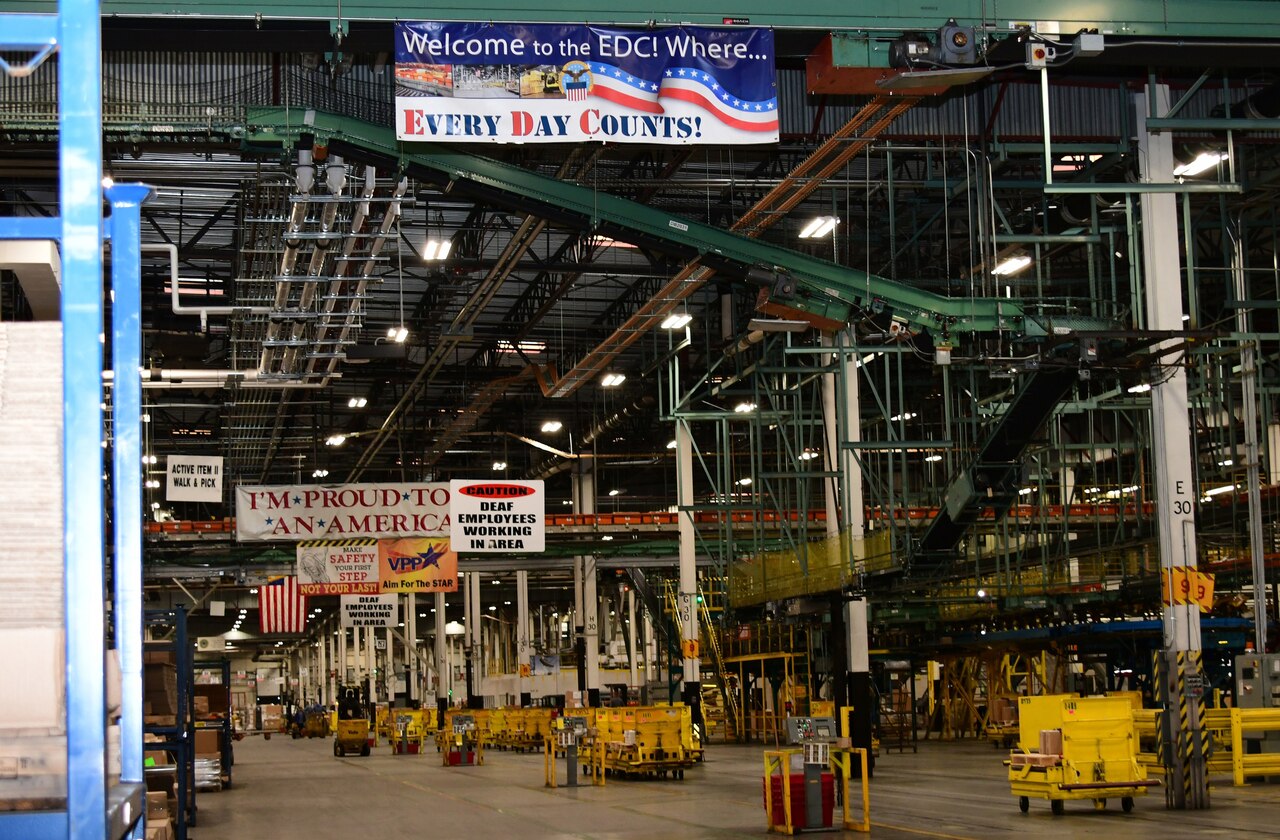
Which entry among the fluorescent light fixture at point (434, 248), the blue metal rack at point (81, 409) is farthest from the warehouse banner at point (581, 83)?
the blue metal rack at point (81, 409)

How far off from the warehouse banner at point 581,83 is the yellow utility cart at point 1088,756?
9.34 m

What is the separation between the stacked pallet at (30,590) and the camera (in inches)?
175

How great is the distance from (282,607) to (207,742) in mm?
8317

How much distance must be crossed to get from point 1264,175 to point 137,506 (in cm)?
2564

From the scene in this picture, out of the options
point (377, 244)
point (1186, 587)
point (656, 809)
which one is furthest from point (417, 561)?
point (1186, 587)

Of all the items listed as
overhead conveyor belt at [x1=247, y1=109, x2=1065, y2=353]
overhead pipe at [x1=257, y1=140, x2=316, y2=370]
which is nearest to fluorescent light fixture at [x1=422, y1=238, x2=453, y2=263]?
overhead pipe at [x1=257, y1=140, x2=316, y2=370]

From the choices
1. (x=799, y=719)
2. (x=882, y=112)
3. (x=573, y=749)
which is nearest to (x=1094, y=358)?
(x=882, y=112)

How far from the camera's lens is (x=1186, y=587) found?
20875 millimetres

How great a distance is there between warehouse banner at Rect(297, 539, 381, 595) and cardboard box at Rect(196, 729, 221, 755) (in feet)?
15.9

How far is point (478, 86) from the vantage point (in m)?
21.1

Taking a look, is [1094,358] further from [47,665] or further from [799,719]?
[47,665]

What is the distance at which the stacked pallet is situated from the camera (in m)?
4.44

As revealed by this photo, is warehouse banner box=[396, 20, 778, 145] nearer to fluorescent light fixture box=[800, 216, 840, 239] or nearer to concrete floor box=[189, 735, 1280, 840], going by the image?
fluorescent light fixture box=[800, 216, 840, 239]

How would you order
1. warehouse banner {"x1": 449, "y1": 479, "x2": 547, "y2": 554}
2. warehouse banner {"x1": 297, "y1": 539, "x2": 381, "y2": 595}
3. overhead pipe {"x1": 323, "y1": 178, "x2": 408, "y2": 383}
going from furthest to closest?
1. warehouse banner {"x1": 297, "y1": 539, "x2": 381, "y2": 595}
2. warehouse banner {"x1": 449, "y1": 479, "x2": 547, "y2": 554}
3. overhead pipe {"x1": 323, "y1": 178, "x2": 408, "y2": 383}
